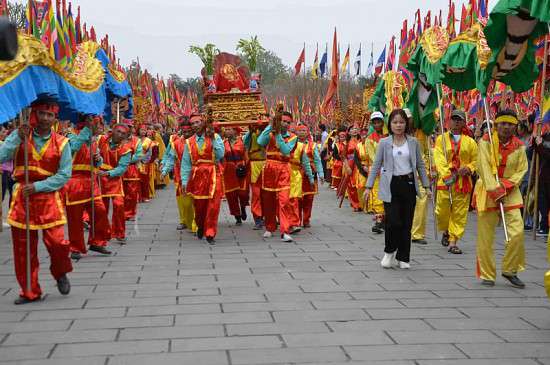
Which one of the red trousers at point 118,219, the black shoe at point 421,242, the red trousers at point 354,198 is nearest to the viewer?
the black shoe at point 421,242

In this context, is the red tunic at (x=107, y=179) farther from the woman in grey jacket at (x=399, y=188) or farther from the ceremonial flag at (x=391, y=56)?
the ceremonial flag at (x=391, y=56)

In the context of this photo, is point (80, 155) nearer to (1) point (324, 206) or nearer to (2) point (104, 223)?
(2) point (104, 223)

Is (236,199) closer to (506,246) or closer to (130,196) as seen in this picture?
(130,196)

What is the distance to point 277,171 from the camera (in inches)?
433

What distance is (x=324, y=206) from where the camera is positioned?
655 inches

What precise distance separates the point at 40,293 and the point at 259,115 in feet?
19.5

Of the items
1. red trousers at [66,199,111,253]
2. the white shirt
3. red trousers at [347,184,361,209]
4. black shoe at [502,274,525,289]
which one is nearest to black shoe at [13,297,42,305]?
red trousers at [66,199,111,253]

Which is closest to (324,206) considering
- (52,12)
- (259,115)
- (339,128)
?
(339,128)

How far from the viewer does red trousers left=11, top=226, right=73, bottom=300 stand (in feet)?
21.3

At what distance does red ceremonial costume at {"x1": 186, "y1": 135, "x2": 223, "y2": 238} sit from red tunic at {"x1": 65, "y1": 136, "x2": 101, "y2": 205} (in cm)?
178

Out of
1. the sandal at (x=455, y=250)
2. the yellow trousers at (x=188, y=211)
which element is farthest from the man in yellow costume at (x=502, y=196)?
the yellow trousers at (x=188, y=211)

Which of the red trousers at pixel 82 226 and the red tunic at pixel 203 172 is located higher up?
the red tunic at pixel 203 172

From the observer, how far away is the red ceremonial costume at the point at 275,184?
10.9 m

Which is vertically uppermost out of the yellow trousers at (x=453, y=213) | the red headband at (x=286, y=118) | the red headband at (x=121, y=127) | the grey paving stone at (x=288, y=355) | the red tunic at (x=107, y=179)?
the red headband at (x=286, y=118)
